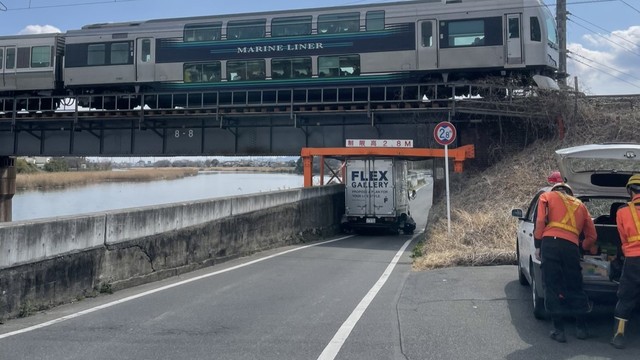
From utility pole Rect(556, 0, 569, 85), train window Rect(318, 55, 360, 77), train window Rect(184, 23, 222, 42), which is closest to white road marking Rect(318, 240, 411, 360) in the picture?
train window Rect(318, 55, 360, 77)

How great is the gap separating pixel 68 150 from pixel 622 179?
26189mm

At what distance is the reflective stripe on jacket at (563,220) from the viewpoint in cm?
634

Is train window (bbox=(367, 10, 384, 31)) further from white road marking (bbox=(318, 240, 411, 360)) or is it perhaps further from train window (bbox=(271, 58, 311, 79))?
white road marking (bbox=(318, 240, 411, 360))

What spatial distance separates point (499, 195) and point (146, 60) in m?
16.5

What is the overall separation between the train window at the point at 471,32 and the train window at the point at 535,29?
1.15m

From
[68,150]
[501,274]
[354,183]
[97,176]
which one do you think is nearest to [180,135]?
[68,150]

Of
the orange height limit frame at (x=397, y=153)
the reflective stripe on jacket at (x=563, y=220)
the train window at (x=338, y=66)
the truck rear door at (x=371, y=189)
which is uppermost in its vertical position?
the train window at (x=338, y=66)

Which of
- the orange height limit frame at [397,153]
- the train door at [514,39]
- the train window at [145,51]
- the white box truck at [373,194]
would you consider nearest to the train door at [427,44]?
the train door at [514,39]

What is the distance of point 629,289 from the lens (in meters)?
Answer: 5.83

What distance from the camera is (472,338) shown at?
20.5 ft

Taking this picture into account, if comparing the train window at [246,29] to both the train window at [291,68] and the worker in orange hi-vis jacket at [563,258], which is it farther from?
the worker in orange hi-vis jacket at [563,258]

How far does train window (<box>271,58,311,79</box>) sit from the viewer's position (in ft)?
78.6

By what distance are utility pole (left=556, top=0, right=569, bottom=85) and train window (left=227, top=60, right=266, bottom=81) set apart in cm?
1256

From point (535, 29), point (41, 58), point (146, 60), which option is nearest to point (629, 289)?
point (535, 29)
